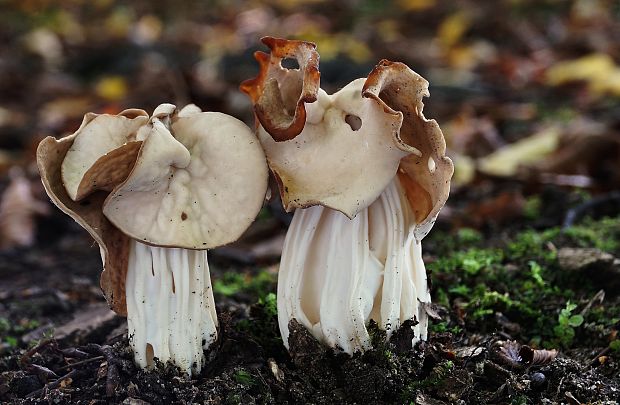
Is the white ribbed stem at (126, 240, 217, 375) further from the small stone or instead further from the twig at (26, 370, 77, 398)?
the small stone

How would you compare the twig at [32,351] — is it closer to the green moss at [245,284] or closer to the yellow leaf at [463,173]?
the green moss at [245,284]

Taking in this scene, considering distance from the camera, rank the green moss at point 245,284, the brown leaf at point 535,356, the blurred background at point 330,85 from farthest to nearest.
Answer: the blurred background at point 330,85, the green moss at point 245,284, the brown leaf at point 535,356

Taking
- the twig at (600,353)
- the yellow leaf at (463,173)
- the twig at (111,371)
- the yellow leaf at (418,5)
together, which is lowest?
the yellow leaf at (463,173)

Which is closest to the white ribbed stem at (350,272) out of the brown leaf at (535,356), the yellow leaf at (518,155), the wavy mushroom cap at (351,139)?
the wavy mushroom cap at (351,139)

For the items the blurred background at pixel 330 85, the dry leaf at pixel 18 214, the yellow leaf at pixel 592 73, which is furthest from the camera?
the yellow leaf at pixel 592 73

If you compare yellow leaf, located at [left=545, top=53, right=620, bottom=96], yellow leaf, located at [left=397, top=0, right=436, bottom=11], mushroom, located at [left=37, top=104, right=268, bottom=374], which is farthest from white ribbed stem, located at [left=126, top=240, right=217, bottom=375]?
yellow leaf, located at [left=397, top=0, right=436, bottom=11]

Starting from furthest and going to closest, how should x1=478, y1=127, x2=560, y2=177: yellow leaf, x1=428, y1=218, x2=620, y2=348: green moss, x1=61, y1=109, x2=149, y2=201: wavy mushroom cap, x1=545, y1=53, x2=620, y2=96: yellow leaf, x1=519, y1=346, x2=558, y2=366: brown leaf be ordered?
x1=545, y1=53, x2=620, y2=96: yellow leaf < x1=478, y1=127, x2=560, y2=177: yellow leaf < x1=428, y1=218, x2=620, y2=348: green moss < x1=519, y1=346, x2=558, y2=366: brown leaf < x1=61, y1=109, x2=149, y2=201: wavy mushroom cap

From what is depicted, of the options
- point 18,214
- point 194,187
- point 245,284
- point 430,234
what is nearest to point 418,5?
point 430,234
